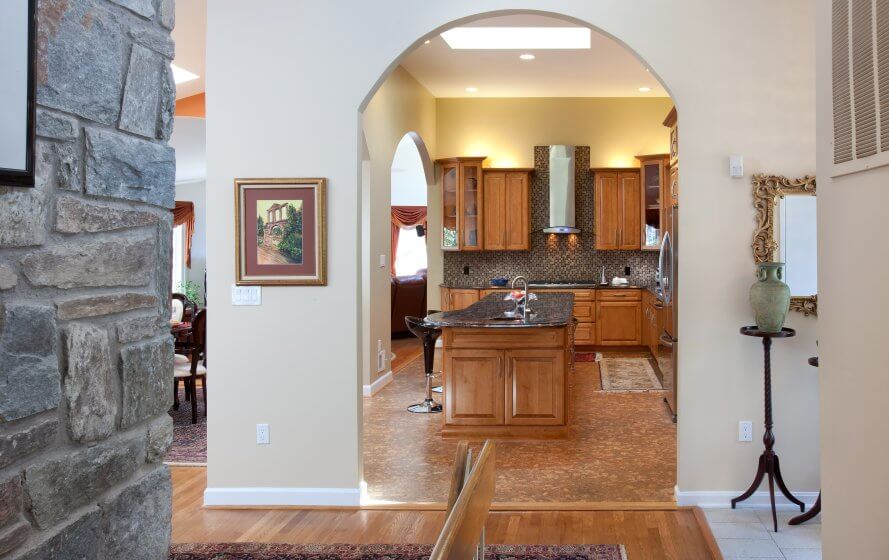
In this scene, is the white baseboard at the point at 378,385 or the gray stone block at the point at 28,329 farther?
the white baseboard at the point at 378,385

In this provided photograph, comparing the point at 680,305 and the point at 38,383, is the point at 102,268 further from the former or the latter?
the point at 680,305

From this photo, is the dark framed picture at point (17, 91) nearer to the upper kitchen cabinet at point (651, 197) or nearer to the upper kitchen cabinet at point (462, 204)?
the upper kitchen cabinet at point (462, 204)

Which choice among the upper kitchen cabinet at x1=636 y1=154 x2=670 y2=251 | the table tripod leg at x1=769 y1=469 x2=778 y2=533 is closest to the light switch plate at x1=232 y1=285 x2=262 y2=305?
the table tripod leg at x1=769 y1=469 x2=778 y2=533

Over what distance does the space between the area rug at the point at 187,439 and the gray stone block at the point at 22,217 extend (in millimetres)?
3510

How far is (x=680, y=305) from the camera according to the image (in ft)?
13.5

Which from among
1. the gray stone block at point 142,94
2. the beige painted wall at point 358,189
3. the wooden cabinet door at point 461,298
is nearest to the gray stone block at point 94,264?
the gray stone block at point 142,94

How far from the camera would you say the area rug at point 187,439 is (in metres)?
5.18

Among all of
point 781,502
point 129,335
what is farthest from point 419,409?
point 129,335

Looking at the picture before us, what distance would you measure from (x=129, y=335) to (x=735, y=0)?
3.62 m

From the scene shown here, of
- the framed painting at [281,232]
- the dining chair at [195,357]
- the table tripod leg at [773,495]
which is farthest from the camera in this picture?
the dining chair at [195,357]

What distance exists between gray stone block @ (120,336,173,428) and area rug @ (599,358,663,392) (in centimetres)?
620

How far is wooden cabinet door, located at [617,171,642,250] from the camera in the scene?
988 centimetres

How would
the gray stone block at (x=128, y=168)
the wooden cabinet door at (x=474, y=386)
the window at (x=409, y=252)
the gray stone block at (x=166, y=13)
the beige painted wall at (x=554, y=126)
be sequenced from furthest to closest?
the window at (x=409, y=252) → the beige painted wall at (x=554, y=126) → the wooden cabinet door at (x=474, y=386) → the gray stone block at (x=166, y=13) → the gray stone block at (x=128, y=168)

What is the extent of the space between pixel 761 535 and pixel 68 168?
3.46m
